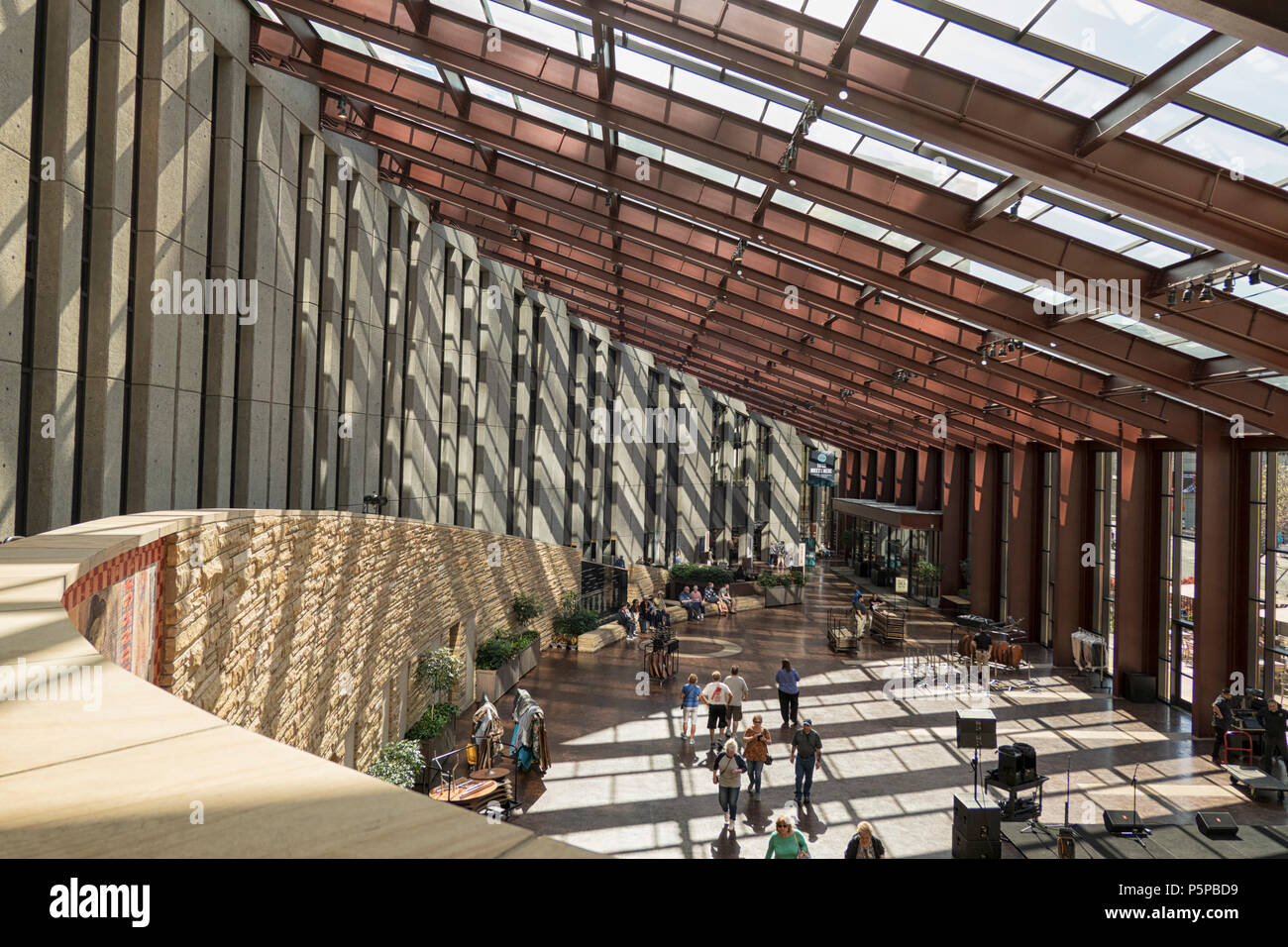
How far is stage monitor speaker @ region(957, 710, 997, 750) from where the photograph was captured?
13.0 meters

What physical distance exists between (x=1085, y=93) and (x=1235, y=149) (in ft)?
4.83

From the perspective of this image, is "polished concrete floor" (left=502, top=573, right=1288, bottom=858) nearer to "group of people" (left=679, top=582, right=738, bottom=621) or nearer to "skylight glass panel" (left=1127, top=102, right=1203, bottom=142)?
"group of people" (left=679, top=582, right=738, bottom=621)

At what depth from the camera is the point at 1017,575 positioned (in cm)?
2812

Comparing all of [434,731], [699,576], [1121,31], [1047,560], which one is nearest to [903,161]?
[1121,31]

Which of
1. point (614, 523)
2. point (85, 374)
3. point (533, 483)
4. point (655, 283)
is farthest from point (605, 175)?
point (614, 523)

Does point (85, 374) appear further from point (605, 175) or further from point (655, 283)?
point (655, 283)

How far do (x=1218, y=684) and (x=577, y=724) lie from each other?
12426 mm

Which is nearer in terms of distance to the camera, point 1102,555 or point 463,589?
point 463,589

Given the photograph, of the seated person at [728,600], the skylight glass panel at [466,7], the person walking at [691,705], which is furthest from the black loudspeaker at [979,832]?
the seated person at [728,600]

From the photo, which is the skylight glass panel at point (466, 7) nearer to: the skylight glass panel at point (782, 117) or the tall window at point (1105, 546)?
the skylight glass panel at point (782, 117)

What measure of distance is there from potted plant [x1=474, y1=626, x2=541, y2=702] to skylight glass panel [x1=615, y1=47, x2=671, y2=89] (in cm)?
1162

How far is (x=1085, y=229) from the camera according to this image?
1111 cm

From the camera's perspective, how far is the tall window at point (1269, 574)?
16266 millimetres

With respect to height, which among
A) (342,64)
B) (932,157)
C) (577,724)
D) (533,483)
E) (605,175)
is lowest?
(577,724)
